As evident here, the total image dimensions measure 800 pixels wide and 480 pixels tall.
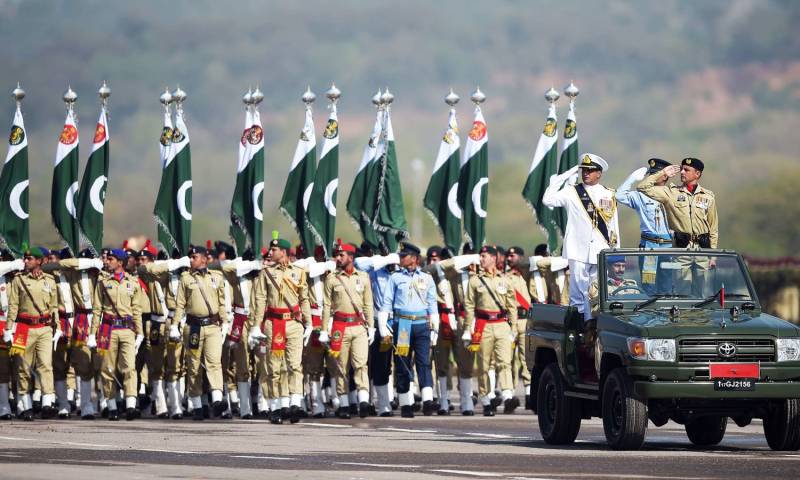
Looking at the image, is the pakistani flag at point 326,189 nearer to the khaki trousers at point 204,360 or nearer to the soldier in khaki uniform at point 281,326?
the khaki trousers at point 204,360

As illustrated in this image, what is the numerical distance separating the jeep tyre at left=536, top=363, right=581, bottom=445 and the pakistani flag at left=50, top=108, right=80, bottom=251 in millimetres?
11599

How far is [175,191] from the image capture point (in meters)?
27.6

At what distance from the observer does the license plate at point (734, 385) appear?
15531mm

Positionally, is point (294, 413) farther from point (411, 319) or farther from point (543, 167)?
point (543, 167)

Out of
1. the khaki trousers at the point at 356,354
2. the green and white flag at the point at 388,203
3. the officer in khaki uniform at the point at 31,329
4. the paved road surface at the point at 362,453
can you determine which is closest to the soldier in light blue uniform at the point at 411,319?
the khaki trousers at the point at 356,354

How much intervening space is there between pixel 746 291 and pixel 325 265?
→ 9.22 metres

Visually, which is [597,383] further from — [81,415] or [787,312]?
[787,312]

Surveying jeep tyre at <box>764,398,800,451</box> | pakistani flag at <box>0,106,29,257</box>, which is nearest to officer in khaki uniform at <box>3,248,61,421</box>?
pakistani flag at <box>0,106,29,257</box>

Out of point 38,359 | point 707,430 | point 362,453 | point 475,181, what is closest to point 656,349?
point 707,430

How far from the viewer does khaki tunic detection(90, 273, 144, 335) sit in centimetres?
2414

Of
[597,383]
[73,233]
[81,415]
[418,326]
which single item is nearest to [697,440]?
[597,383]

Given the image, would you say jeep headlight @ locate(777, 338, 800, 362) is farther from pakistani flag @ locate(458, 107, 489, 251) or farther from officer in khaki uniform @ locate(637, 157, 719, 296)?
pakistani flag @ locate(458, 107, 489, 251)

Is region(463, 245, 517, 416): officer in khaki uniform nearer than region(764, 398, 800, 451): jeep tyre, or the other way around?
region(764, 398, 800, 451): jeep tyre

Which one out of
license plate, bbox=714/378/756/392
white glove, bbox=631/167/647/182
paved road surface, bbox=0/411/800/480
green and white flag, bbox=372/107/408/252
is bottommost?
paved road surface, bbox=0/411/800/480
